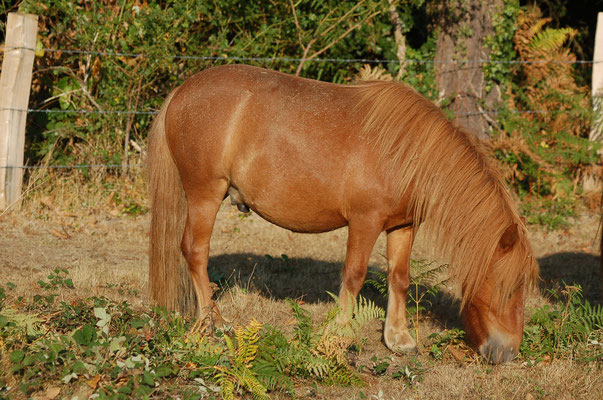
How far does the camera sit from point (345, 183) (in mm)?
4254

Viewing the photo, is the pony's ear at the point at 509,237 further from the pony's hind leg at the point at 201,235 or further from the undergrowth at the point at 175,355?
the pony's hind leg at the point at 201,235

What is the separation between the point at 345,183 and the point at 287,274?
2186 millimetres

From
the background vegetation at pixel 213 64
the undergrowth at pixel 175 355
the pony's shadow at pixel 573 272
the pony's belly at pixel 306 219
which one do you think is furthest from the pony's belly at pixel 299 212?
the background vegetation at pixel 213 64

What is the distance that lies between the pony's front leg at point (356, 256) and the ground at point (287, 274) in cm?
27

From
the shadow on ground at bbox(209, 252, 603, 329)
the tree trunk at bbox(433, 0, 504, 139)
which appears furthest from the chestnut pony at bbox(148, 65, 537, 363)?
the tree trunk at bbox(433, 0, 504, 139)

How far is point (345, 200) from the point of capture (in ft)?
14.1

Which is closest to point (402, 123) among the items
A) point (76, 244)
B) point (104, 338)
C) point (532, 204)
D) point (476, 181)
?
point (476, 181)

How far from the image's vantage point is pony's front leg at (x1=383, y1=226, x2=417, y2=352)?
15.4ft

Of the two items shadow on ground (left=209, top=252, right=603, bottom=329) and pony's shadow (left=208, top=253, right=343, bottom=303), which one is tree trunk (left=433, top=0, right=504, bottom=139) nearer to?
shadow on ground (left=209, top=252, right=603, bottom=329)

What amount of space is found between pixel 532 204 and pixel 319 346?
5.72 metres

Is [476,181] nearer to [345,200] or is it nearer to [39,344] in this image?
[345,200]

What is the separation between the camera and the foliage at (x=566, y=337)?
427cm

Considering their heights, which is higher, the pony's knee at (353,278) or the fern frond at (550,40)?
the fern frond at (550,40)

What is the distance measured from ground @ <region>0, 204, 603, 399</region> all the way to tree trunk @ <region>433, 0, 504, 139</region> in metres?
1.96
